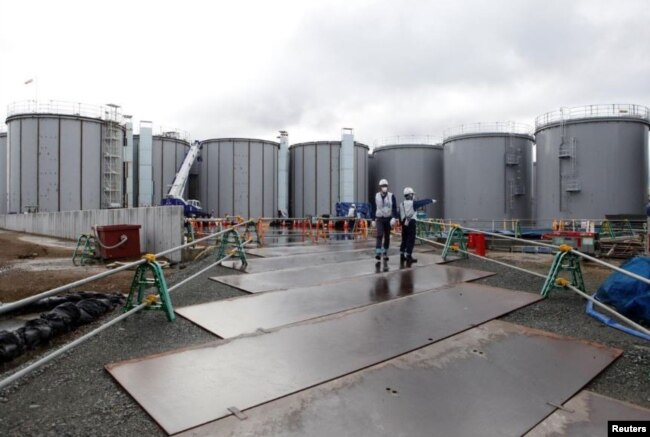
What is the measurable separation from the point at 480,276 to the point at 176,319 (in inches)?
203

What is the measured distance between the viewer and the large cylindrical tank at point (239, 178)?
33344mm

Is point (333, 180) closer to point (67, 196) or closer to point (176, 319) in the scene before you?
point (67, 196)

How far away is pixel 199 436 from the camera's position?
239cm

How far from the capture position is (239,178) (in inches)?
1315

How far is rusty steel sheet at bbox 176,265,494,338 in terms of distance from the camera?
14.7 feet

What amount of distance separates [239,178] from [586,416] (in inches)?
1273

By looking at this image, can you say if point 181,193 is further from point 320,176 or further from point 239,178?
point 320,176

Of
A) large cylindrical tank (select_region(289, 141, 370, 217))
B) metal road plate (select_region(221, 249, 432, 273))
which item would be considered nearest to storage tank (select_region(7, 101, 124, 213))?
large cylindrical tank (select_region(289, 141, 370, 217))

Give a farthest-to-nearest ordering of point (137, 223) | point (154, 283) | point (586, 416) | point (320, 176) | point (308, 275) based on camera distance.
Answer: point (320, 176) → point (137, 223) → point (308, 275) → point (154, 283) → point (586, 416)

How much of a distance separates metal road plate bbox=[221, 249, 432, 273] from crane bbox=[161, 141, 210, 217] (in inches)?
825

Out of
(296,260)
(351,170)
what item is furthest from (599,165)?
(296,260)

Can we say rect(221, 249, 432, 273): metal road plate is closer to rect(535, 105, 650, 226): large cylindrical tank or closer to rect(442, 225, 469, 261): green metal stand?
Result: rect(442, 225, 469, 261): green metal stand

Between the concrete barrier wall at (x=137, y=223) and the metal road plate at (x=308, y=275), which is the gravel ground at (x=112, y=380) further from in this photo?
the concrete barrier wall at (x=137, y=223)

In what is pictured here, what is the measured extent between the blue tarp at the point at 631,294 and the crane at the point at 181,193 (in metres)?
27.1
